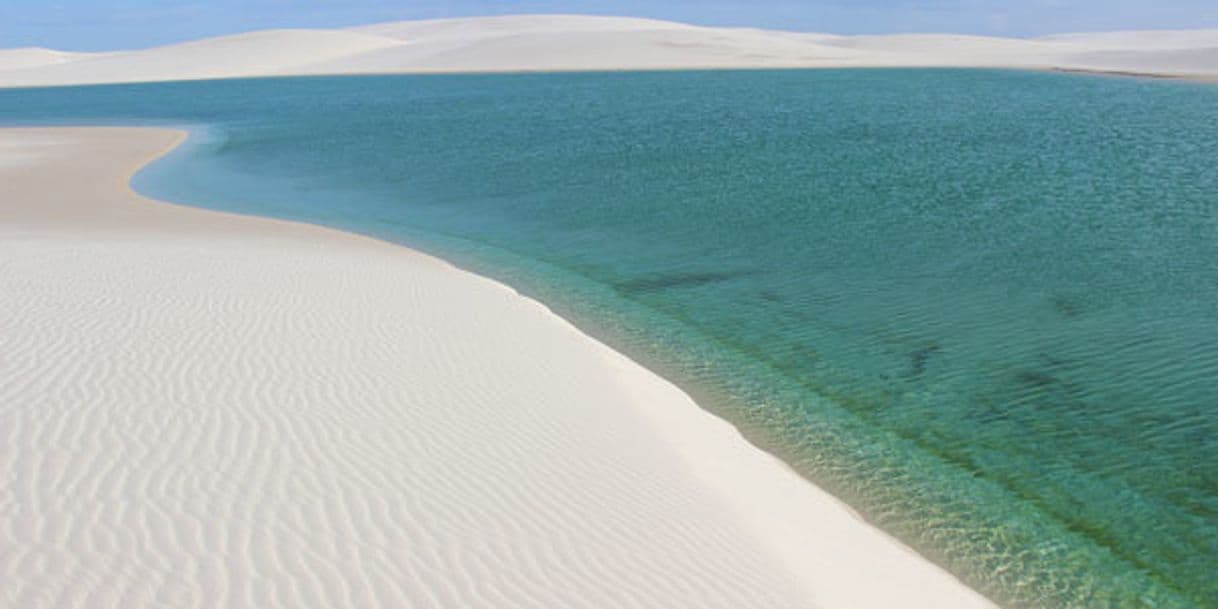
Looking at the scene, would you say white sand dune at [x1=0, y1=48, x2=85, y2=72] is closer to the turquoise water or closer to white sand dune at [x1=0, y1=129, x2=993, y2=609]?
the turquoise water

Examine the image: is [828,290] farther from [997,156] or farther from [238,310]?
[997,156]

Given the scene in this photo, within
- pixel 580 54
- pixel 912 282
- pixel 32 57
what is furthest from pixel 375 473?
pixel 32 57

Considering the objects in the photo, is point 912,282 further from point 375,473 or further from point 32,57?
point 32,57

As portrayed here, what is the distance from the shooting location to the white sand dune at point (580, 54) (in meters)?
102

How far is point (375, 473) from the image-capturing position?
726cm

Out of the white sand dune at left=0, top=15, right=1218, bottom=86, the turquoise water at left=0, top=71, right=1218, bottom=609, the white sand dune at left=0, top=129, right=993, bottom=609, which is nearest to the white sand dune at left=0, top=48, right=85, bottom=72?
the white sand dune at left=0, top=15, right=1218, bottom=86

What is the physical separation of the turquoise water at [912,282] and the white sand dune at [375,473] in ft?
3.20

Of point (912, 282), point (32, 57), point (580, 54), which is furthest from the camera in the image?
point (32, 57)

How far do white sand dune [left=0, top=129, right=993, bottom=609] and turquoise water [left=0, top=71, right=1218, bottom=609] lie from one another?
0.98m

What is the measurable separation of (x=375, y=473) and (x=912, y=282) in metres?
9.33

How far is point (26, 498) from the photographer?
6.40 m

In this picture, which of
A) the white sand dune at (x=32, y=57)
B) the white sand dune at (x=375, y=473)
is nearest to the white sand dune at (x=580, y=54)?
the white sand dune at (x=32, y=57)

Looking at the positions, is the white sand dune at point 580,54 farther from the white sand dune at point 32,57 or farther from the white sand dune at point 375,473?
the white sand dune at point 375,473

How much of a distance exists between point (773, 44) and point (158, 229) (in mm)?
118128
